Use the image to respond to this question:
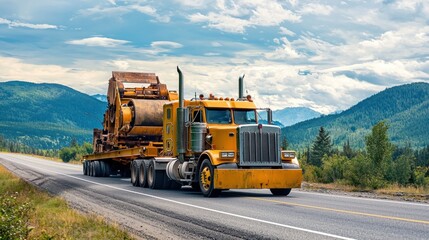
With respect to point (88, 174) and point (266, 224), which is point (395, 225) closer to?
point (266, 224)

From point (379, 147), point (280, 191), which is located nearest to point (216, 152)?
point (280, 191)

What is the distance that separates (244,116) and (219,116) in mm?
866

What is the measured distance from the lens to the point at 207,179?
1866 centimetres

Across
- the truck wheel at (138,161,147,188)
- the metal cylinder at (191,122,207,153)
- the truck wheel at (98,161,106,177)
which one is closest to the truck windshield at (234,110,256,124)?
the metal cylinder at (191,122,207,153)

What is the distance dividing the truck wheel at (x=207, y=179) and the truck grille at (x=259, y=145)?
40.4 inches

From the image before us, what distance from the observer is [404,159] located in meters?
69.8

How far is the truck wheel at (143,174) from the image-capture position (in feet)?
78.5

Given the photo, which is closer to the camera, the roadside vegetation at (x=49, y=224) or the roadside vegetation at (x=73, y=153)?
Answer: the roadside vegetation at (x=49, y=224)

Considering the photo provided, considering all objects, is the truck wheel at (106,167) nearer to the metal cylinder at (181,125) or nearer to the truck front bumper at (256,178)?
the metal cylinder at (181,125)

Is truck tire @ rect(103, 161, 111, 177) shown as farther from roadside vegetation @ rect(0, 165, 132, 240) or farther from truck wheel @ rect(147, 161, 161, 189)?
roadside vegetation @ rect(0, 165, 132, 240)

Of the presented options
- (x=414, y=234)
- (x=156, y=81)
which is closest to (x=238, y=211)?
(x=414, y=234)

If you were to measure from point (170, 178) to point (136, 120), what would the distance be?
6.45 m

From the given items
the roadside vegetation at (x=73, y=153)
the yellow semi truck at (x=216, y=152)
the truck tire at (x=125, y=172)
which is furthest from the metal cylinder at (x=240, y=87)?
the roadside vegetation at (x=73, y=153)

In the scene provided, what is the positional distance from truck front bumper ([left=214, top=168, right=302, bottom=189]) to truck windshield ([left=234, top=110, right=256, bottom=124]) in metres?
2.39
